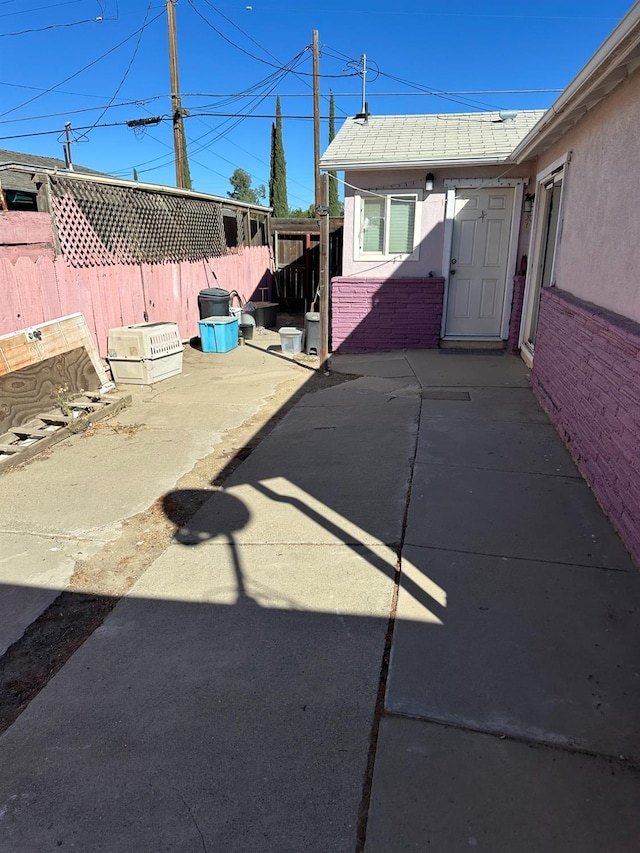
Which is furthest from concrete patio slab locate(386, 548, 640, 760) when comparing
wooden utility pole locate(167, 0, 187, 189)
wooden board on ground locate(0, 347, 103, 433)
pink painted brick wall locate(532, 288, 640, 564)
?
wooden utility pole locate(167, 0, 187, 189)

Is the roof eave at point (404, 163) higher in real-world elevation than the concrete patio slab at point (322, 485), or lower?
higher

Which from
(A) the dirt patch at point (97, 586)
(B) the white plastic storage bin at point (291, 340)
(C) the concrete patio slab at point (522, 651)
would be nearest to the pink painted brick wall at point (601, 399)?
(C) the concrete patio slab at point (522, 651)

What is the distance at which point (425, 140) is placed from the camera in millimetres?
9492

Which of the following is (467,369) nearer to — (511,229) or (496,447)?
(511,229)

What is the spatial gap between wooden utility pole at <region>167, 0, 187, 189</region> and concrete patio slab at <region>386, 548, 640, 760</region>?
49.7 feet

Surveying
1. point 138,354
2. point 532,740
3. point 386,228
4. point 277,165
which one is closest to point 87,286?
point 138,354

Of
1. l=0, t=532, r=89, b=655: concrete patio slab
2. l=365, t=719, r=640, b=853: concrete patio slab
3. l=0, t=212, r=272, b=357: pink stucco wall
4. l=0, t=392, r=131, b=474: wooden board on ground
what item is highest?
l=0, t=212, r=272, b=357: pink stucco wall

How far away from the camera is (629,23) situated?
3.33 m

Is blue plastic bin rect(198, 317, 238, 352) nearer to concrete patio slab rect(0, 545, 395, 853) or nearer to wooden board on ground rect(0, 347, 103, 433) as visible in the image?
wooden board on ground rect(0, 347, 103, 433)

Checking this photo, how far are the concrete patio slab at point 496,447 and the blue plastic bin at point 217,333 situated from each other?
19.2ft

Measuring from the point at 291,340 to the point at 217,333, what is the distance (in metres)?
1.46

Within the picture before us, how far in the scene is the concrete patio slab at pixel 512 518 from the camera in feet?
11.4

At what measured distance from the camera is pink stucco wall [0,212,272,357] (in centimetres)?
689

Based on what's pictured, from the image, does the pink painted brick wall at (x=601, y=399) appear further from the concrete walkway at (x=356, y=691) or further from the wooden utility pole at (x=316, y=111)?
the wooden utility pole at (x=316, y=111)
